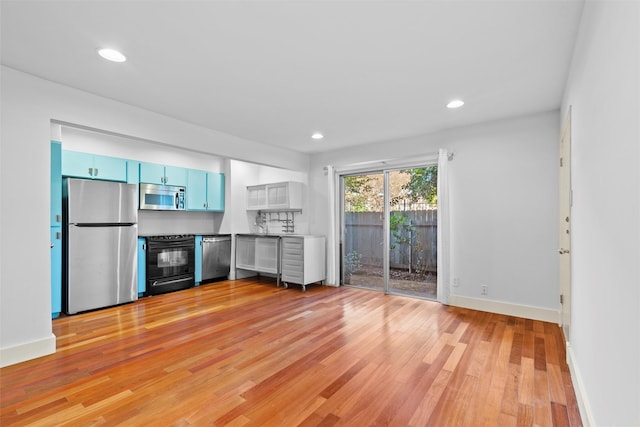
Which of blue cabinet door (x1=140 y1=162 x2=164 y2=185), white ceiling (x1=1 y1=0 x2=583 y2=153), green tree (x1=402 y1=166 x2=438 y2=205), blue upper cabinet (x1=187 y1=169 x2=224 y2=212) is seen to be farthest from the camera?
blue upper cabinet (x1=187 y1=169 x2=224 y2=212)

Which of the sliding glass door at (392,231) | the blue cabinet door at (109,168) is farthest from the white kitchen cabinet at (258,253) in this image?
the blue cabinet door at (109,168)

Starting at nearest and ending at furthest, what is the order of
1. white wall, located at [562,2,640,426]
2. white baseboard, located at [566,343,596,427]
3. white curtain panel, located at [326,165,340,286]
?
white wall, located at [562,2,640,426] < white baseboard, located at [566,343,596,427] < white curtain panel, located at [326,165,340,286]

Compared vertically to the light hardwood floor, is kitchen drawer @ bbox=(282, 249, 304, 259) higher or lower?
higher

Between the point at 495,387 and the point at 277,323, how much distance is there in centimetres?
220

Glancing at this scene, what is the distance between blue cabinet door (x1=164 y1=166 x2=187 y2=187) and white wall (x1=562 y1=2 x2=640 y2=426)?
18.0ft

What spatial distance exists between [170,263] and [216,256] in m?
0.93

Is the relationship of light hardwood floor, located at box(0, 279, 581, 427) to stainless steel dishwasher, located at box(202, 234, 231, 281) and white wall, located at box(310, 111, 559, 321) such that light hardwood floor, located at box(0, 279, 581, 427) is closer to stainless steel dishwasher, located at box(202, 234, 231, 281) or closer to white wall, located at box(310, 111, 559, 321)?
white wall, located at box(310, 111, 559, 321)

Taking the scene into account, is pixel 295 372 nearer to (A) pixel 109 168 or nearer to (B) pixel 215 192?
(A) pixel 109 168

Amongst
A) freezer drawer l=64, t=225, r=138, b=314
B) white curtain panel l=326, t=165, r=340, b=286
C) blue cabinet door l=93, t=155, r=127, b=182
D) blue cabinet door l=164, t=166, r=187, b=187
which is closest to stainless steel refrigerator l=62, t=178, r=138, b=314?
freezer drawer l=64, t=225, r=138, b=314

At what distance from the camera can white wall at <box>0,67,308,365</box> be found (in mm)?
2494

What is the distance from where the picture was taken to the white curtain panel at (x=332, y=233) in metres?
5.44

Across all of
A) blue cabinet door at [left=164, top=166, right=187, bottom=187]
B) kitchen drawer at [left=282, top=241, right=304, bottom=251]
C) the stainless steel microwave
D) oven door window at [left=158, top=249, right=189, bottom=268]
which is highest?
blue cabinet door at [left=164, top=166, right=187, bottom=187]

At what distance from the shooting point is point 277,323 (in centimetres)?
344

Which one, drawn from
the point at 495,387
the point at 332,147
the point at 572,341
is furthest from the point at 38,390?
the point at 332,147
